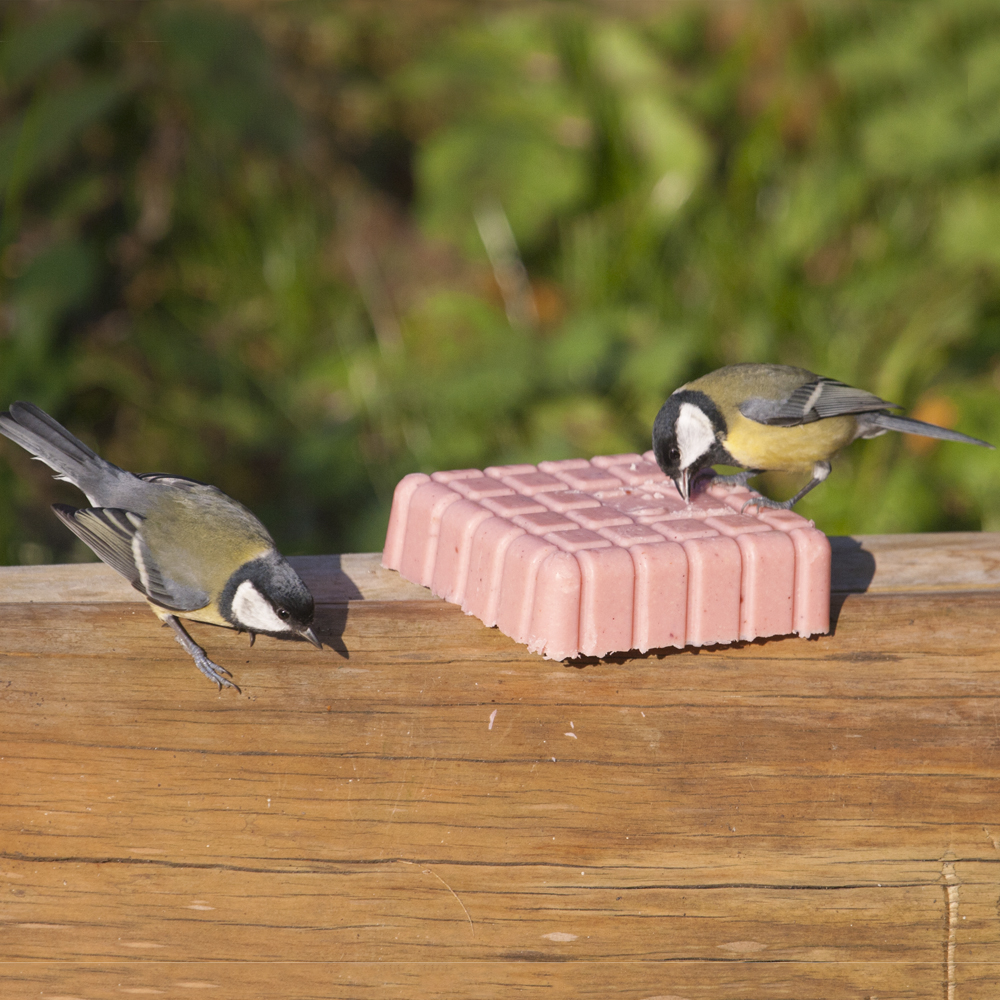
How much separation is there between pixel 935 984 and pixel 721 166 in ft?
16.0

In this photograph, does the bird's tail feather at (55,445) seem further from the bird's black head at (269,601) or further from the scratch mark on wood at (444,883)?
the scratch mark on wood at (444,883)

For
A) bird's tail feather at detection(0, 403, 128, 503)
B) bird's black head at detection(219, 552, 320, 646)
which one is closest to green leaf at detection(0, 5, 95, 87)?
bird's tail feather at detection(0, 403, 128, 503)

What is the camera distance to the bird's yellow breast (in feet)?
9.37

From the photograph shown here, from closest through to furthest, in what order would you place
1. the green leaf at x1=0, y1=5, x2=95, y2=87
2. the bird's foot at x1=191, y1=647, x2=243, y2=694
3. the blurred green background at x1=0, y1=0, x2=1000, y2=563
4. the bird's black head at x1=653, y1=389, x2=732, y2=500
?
the bird's foot at x1=191, y1=647, x2=243, y2=694 → the bird's black head at x1=653, y1=389, x2=732, y2=500 → the green leaf at x1=0, y1=5, x2=95, y2=87 → the blurred green background at x1=0, y1=0, x2=1000, y2=563

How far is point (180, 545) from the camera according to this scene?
2.35 m

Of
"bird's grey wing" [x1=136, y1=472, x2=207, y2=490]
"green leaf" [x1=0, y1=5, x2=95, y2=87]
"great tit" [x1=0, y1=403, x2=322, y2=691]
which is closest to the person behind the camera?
"great tit" [x1=0, y1=403, x2=322, y2=691]

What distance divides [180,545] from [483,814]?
1.01 m

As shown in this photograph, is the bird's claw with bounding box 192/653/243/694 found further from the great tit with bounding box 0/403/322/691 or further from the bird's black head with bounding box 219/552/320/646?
the bird's black head with bounding box 219/552/320/646

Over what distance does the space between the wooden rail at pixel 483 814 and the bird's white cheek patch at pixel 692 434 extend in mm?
560

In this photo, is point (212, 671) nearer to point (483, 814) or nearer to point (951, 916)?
point (483, 814)

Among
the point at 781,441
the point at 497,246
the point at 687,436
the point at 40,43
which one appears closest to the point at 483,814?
the point at 687,436

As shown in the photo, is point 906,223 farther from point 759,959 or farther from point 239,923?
point 239,923

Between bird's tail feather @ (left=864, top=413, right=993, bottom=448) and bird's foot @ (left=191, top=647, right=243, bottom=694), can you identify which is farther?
bird's tail feather @ (left=864, top=413, right=993, bottom=448)

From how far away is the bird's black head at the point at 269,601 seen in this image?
1.78m
